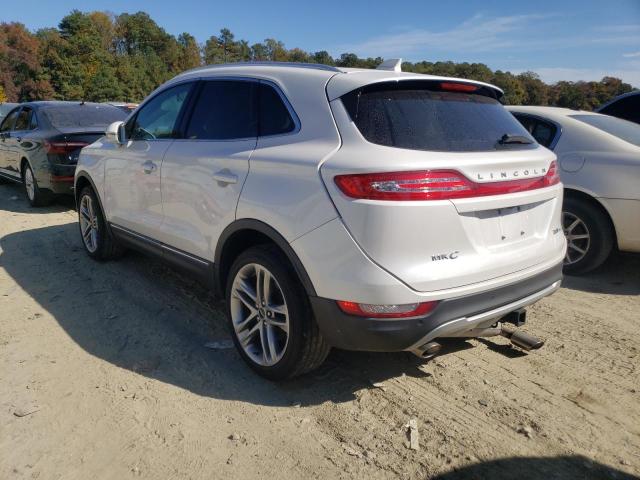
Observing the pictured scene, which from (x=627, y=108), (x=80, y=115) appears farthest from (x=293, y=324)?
(x=80, y=115)

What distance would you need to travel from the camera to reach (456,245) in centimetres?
243

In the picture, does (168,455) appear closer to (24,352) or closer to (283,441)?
(283,441)

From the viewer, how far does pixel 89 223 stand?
17.5ft

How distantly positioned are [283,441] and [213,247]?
133 cm

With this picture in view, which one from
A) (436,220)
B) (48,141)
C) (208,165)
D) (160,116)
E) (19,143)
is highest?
(160,116)

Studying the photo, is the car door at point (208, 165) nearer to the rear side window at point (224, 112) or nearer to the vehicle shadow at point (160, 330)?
the rear side window at point (224, 112)

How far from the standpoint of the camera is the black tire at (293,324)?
270 cm

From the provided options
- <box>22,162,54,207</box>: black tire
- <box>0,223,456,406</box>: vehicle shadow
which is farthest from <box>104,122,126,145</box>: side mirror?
<box>22,162,54,207</box>: black tire

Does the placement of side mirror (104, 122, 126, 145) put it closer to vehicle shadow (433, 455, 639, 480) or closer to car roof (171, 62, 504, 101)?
car roof (171, 62, 504, 101)

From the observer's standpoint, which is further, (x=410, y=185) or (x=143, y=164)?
(x=143, y=164)

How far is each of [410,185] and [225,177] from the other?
4.20ft

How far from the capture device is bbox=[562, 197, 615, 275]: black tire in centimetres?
471

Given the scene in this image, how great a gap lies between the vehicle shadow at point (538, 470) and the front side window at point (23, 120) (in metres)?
8.71

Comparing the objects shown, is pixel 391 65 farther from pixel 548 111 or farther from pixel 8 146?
pixel 8 146
